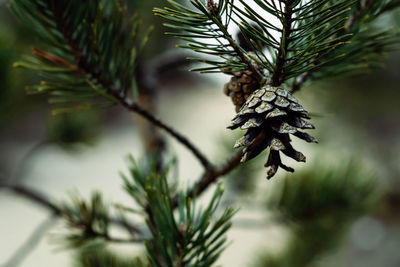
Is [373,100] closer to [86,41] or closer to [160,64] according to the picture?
[160,64]

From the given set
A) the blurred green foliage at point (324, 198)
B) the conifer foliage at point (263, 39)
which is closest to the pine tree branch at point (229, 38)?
the conifer foliage at point (263, 39)

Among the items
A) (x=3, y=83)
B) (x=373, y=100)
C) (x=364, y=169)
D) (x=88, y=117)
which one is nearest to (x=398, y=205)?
(x=373, y=100)

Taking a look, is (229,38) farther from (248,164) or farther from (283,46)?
(248,164)

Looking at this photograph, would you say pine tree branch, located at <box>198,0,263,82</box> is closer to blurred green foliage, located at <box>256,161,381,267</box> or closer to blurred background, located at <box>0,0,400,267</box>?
blurred background, located at <box>0,0,400,267</box>

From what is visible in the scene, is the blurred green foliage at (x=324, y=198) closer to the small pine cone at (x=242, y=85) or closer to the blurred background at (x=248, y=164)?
the blurred background at (x=248, y=164)

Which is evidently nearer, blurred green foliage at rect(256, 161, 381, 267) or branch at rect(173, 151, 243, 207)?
branch at rect(173, 151, 243, 207)

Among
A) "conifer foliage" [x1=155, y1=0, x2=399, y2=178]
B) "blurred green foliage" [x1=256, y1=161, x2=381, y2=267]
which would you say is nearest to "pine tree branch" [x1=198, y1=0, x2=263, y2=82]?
"conifer foliage" [x1=155, y1=0, x2=399, y2=178]
